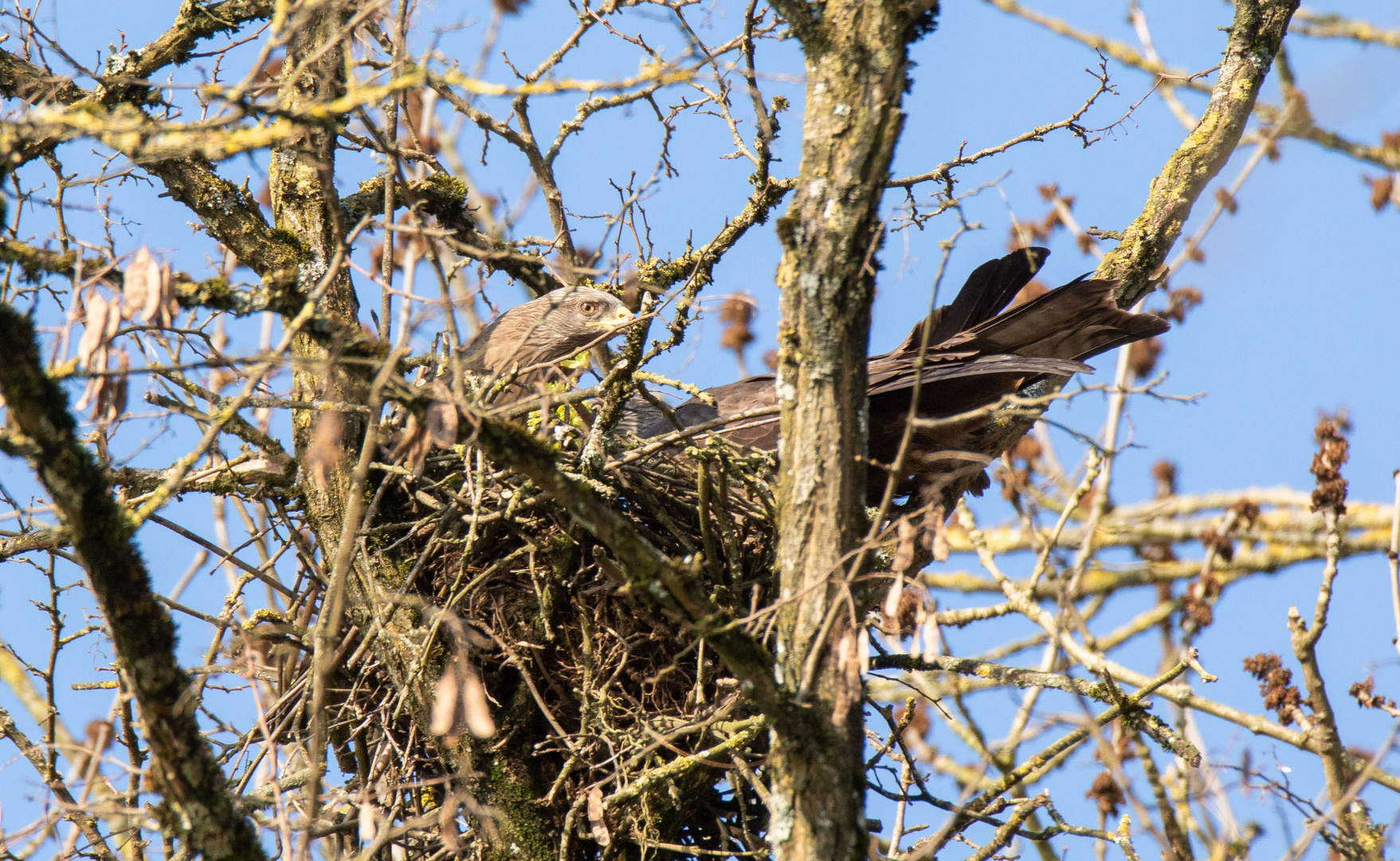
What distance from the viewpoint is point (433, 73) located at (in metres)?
2.52

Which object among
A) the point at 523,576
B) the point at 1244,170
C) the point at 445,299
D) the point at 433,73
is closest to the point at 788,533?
the point at 445,299

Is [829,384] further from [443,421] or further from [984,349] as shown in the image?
[984,349]

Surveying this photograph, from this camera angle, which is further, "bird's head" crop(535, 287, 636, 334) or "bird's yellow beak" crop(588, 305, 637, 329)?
"bird's head" crop(535, 287, 636, 334)

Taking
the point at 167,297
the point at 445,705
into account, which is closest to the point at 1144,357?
the point at 445,705

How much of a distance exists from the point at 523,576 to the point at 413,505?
0.49m

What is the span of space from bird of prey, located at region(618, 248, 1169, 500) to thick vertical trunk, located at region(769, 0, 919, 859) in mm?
1026

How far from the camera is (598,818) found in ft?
12.0

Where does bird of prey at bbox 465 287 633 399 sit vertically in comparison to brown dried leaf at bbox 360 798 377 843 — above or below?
above

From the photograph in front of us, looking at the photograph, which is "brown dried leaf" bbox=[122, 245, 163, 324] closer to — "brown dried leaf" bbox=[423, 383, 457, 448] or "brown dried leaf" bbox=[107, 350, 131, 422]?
"brown dried leaf" bbox=[107, 350, 131, 422]

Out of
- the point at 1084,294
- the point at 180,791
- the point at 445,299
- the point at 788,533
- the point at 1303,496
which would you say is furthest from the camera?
the point at 1303,496

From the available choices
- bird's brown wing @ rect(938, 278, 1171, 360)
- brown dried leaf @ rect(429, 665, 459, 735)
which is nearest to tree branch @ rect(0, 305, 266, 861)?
brown dried leaf @ rect(429, 665, 459, 735)

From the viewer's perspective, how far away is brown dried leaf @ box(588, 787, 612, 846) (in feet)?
12.0

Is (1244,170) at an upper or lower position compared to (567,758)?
upper

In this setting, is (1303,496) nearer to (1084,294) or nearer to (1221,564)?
(1221,564)
